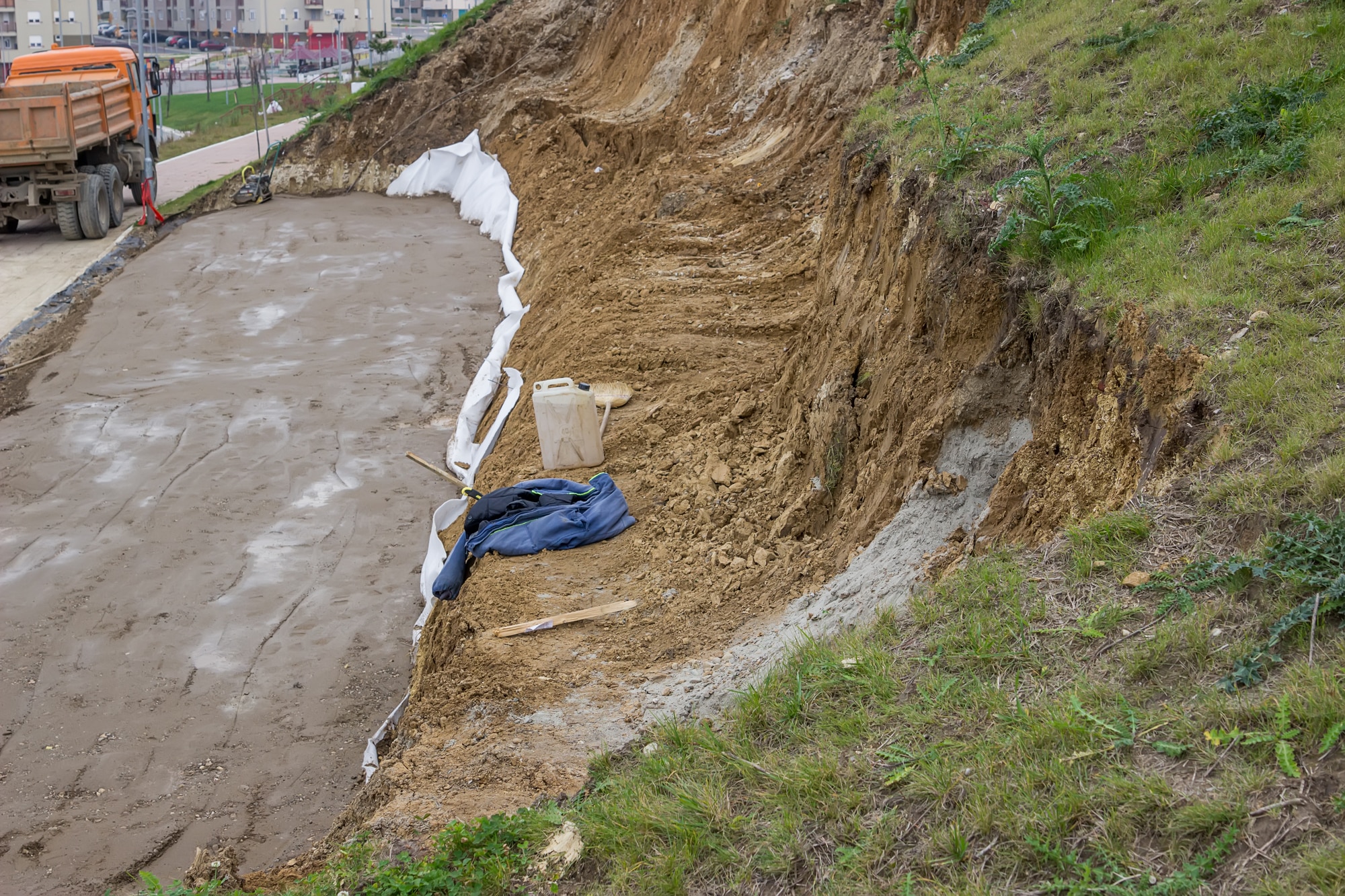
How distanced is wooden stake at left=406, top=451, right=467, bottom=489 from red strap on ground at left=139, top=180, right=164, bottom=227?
14229mm

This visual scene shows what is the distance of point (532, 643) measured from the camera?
6570mm

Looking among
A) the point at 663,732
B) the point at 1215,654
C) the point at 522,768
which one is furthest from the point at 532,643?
the point at 1215,654

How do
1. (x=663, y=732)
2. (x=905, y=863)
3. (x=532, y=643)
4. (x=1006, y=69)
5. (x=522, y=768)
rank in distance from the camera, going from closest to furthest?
(x=905, y=863) < (x=663, y=732) < (x=522, y=768) < (x=532, y=643) < (x=1006, y=69)

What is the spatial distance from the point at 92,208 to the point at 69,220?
493 mm

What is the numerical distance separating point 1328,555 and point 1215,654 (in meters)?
0.49

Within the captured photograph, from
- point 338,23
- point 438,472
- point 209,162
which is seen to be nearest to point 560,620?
point 438,472

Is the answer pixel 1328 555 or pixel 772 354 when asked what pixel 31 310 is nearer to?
pixel 772 354

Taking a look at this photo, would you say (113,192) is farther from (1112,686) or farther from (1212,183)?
(1112,686)

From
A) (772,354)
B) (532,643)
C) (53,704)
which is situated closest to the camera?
(532,643)

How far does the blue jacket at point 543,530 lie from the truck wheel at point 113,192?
1709 cm

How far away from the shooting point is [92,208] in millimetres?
20266

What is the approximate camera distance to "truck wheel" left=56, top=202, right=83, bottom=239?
792 inches

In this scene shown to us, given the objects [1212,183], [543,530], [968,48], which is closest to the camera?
[1212,183]

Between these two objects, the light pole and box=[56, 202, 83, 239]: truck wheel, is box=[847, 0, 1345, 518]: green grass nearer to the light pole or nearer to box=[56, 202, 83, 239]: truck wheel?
box=[56, 202, 83, 239]: truck wheel
